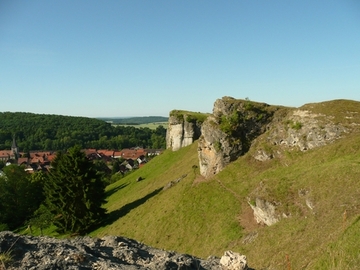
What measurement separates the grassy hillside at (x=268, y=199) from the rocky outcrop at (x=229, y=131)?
1.24 meters

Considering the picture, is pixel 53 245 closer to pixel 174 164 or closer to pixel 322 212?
pixel 322 212

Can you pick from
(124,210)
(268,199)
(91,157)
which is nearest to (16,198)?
(124,210)

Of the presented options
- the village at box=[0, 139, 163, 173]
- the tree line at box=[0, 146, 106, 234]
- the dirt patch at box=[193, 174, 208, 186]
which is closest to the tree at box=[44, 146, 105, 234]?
the tree line at box=[0, 146, 106, 234]

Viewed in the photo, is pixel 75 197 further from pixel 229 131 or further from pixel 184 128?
pixel 184 128

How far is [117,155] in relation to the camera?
548ft

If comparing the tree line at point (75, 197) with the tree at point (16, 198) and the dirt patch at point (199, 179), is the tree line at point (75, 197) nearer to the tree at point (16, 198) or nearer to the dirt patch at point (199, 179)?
the dirt patch at point (199, 179)

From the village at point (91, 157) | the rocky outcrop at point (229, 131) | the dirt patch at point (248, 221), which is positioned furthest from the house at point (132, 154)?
the dirt patch at point (248, 221)

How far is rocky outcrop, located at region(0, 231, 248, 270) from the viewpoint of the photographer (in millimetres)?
5984

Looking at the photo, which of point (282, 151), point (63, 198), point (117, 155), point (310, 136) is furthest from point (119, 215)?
point (117, 155)

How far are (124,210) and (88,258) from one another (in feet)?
105

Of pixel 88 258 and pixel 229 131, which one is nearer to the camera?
pixel 88 258

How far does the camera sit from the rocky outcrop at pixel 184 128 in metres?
52.4

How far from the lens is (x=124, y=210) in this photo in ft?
122

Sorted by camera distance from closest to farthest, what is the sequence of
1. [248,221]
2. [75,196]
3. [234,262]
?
[234,262] → [248,221] → [75,196]
